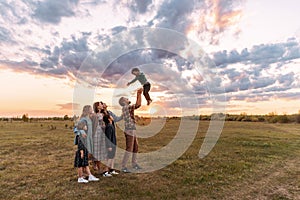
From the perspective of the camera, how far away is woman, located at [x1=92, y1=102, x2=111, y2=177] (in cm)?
790

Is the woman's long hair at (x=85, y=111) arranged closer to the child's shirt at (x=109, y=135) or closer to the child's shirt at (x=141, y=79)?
the child's shirt at (x=109, y=135)

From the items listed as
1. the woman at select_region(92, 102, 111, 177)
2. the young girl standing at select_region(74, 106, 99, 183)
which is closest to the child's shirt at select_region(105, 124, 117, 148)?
the woman at select_region(92, 102, 111, 177)

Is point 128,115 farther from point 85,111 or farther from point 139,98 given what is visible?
point 85,111

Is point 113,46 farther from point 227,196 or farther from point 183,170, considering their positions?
point 227,196

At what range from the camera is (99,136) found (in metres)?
8.00

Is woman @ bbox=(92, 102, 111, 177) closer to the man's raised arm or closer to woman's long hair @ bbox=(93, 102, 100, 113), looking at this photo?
woman's long hair @ bbox=(93, 102, 100, 113)

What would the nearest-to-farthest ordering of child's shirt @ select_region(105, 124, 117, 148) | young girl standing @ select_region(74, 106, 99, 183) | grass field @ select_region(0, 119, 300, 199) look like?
grass field @ select_region(0, 119, 300, 199), young girl standing @ select_region(74, 106, 99, 183), child's shirt @ select_region(105, 124, 117, 148)

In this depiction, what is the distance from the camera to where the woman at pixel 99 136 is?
7.90 m

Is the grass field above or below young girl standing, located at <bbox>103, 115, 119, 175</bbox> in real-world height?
below

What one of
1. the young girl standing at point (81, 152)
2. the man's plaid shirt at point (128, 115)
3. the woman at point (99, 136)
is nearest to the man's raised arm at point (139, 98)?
the man's plaid shirt at point (128, 115)

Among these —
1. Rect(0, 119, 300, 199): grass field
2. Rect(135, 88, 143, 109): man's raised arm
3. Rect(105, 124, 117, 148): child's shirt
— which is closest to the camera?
Rect(0, 119, 300, 199): grass field

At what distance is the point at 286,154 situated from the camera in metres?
13.0

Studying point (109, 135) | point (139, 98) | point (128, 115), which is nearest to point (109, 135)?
point (109, 135)

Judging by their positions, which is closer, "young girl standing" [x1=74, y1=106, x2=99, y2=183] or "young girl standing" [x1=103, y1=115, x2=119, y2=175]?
"young girl standing" [x1=74, y1=106, x2=99, y2=183]
